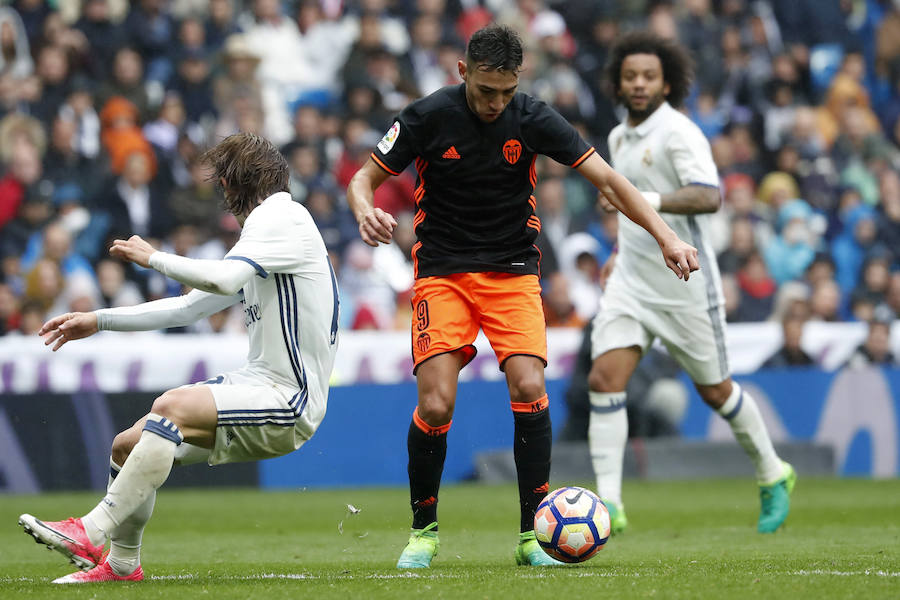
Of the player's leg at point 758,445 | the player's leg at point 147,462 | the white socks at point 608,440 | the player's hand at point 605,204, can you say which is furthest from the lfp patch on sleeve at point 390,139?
the player's leg at point 758,445

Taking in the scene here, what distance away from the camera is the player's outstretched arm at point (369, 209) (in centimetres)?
595

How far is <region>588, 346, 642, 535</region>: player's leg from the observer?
838 cm

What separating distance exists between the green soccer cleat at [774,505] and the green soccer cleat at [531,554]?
8.13ft

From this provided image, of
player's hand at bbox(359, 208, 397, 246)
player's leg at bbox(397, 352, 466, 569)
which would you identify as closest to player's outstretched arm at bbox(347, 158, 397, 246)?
player's hand at bbox(359, 208, 397, 246)

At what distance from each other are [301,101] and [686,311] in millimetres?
9737

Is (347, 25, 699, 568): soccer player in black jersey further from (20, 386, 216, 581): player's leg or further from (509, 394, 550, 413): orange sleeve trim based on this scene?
(20, 386, 216, 581): player's leg

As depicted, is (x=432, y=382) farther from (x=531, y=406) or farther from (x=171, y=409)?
(x=171, y=409)

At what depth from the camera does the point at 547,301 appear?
14.4 metres

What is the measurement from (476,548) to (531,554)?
50.8 inches

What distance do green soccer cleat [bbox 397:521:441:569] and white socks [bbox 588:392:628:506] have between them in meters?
1.98

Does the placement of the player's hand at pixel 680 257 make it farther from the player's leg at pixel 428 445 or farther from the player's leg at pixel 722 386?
the player's leg at pixel 722 386

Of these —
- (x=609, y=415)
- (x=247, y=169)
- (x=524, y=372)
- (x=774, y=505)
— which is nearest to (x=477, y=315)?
(x=524, y=372)

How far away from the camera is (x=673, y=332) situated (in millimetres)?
8570

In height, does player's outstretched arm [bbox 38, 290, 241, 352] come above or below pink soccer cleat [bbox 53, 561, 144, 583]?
above
